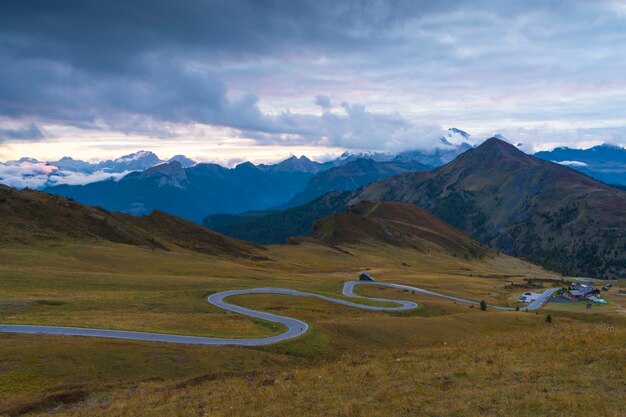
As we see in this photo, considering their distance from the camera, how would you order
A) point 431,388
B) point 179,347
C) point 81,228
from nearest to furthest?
1. point 431,388
2. point 179,347
3. point 81,228

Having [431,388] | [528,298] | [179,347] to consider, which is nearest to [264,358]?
[179,347]

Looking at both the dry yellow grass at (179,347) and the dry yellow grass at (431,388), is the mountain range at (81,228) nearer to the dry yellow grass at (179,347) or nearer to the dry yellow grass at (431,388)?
the dry yellow grass at (179,347)

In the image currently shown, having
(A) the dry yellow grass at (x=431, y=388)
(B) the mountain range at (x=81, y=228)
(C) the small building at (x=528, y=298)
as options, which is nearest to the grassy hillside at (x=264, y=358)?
(A) the dry yellow grass at (x=431, y=388)

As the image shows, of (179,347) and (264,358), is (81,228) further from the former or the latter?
(264,358)

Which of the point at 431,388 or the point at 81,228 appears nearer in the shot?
the point at 431,388

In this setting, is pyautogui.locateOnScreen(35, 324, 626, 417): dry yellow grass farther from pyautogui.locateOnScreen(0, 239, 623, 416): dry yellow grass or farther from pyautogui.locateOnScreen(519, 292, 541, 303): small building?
pyautogui.locateOnScreen(519, 292, 541, 303): small building

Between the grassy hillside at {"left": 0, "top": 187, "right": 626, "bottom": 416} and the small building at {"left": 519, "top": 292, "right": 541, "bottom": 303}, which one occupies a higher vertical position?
the grassy hillside at {"left": 0, "top": 187, "right": 626, "bottom": 416}

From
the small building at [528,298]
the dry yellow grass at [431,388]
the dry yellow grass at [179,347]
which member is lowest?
the small building at [528,298]

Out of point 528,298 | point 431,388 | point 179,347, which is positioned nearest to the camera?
point 431,388

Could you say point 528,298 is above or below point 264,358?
below

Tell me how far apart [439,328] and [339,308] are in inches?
646

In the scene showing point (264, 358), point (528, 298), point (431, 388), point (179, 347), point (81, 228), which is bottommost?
point (528, 298)

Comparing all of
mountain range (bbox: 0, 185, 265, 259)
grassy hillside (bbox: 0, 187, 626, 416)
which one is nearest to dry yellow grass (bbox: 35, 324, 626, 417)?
grassy hillside (bbox: 0, 187, 626, 416)

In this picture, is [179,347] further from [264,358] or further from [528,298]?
[528,298]
